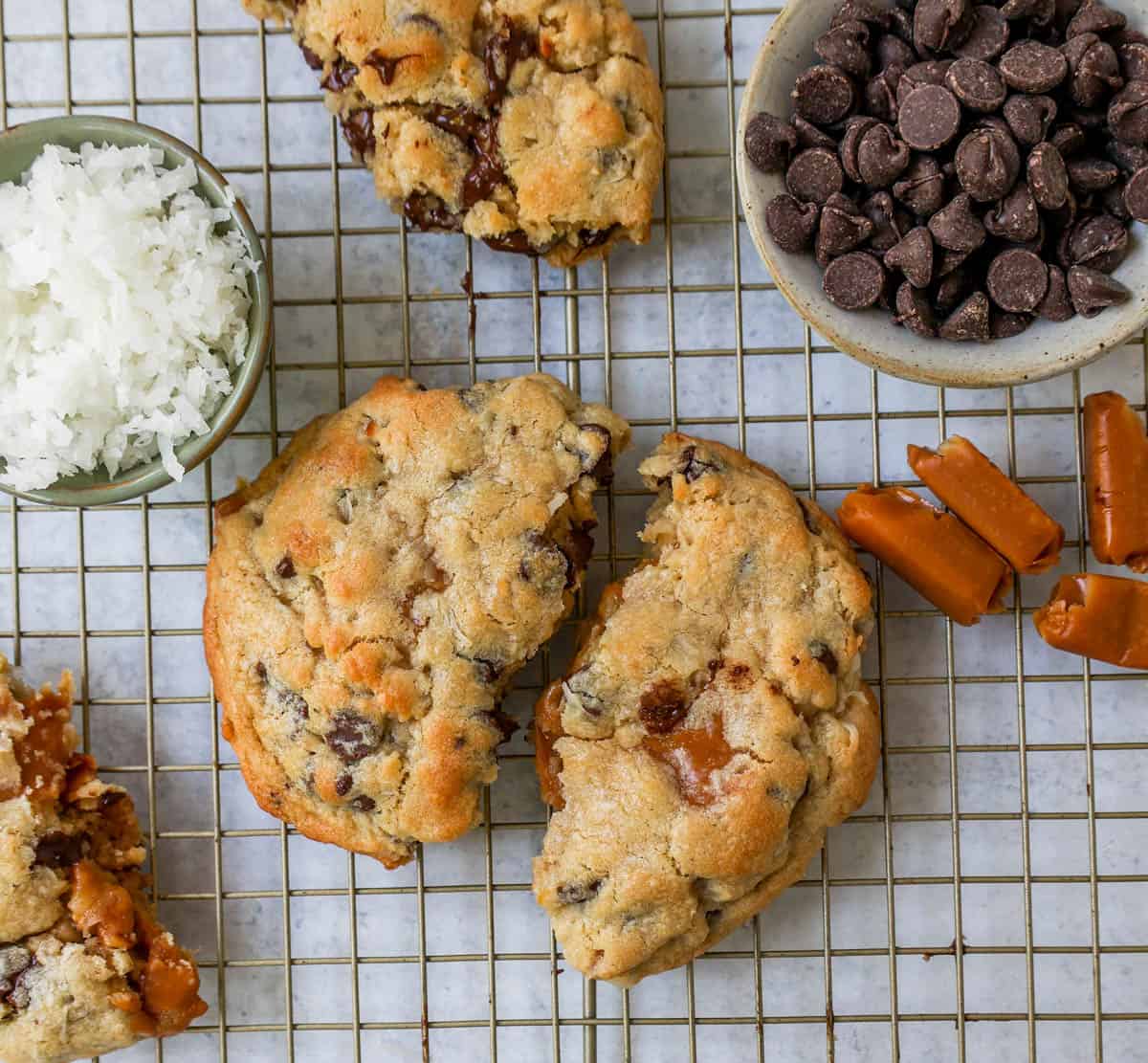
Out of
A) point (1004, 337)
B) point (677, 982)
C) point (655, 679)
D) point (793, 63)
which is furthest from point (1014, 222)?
point (677, 982)

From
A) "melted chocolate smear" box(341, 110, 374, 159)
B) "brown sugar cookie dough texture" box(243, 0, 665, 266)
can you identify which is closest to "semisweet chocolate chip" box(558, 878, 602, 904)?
"brown sugar cookie dough texture" box(243, 0, 665, 266)

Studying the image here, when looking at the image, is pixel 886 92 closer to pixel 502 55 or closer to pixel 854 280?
pixel 854 280

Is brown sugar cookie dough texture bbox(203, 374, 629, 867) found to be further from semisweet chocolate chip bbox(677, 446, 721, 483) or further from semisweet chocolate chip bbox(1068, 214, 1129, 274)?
semisweet chocolate chip bbox(1068, 214, 1129, 274)

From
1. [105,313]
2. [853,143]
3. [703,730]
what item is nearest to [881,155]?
[853,143]

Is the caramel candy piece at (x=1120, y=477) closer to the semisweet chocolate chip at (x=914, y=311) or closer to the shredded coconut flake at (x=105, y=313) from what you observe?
the semisweet chocolate chip at (x=914, y=311)

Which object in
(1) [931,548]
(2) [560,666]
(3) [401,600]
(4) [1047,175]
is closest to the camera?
(4) [1047,175]

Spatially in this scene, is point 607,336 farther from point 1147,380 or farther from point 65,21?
point 65,21
